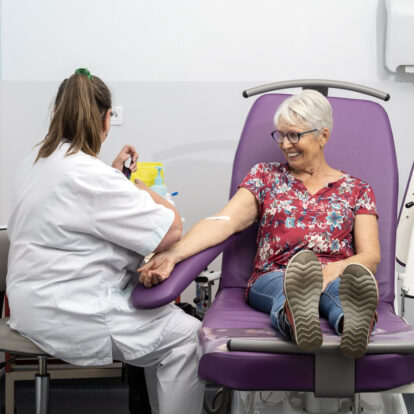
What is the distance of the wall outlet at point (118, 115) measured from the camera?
2947 mm

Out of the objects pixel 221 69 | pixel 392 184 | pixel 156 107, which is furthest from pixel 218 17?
pixel 392 184

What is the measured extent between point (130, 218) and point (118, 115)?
1.31 metres

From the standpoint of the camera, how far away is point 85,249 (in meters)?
1.73

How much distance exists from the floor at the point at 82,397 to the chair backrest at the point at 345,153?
2.77 feet

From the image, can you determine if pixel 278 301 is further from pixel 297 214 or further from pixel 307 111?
pixel 307 111

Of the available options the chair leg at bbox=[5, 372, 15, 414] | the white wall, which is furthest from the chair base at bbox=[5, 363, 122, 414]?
the white wall

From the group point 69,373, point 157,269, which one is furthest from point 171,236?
point 69,373

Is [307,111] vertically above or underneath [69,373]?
above

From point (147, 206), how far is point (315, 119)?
0.72 m

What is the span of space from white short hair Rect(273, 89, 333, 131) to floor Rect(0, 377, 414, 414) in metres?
1.27

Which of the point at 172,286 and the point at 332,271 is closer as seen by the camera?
the point at 172,286

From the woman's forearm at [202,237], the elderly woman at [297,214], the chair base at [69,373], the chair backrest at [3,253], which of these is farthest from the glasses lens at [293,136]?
the chair base at [69,373]

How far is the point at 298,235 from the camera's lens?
7.00ft

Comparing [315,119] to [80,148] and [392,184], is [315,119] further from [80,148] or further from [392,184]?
[80,148]
